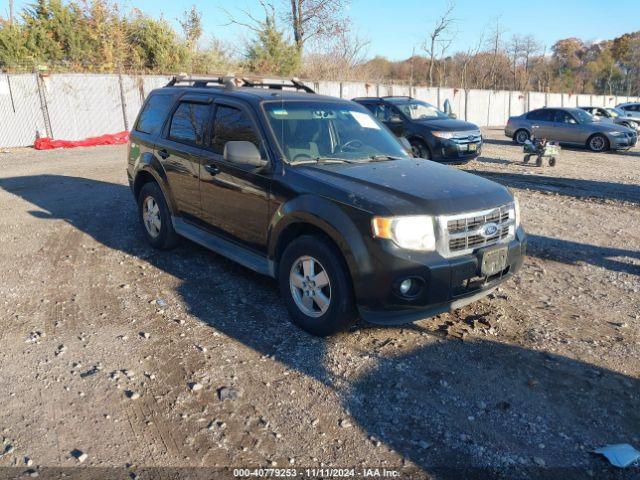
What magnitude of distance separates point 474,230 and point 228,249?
2.31 metres

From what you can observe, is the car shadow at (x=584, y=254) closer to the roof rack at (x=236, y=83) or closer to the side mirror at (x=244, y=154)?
the roof rack at (x=236, y=83)

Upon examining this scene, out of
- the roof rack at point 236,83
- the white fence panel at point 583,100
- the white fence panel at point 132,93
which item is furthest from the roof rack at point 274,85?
the white fence panel at point 583,100

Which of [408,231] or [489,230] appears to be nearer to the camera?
[408,231]

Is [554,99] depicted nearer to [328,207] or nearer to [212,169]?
[212,169]

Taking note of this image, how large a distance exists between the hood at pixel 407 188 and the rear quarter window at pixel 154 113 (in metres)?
2.54

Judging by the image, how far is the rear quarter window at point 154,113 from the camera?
19.6 ft

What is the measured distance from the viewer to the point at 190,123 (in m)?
5.46

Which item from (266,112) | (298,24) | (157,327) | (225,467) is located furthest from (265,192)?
(298,24)

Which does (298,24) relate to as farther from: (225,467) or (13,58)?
(225,467)

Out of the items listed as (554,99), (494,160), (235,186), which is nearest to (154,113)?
(235,186)

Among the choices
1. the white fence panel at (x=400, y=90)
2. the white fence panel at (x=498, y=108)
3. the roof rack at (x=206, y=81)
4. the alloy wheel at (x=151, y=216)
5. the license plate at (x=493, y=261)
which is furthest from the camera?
the white fence panel at (x=498, y=108)

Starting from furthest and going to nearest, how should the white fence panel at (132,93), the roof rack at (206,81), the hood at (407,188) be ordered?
the white fence panel at (132,93) → the roof rack at (206,81) → the hood at (407,188)

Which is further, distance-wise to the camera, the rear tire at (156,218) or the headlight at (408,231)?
the rear tire at (156,218)

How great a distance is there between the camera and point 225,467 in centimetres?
268
